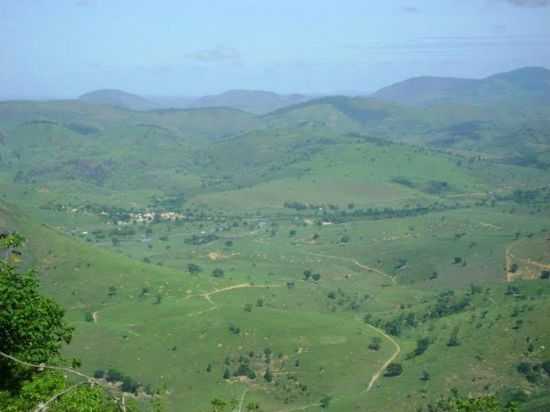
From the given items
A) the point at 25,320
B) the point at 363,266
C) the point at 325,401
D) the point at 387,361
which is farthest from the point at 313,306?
the point at 25,320

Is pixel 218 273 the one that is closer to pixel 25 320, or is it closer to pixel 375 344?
pixel 375 344

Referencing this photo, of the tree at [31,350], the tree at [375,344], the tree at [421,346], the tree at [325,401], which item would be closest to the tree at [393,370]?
the tree at [421,346]

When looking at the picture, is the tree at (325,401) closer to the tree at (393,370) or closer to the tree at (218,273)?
the tree at (393,370)

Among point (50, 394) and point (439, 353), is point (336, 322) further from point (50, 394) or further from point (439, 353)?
point (50, 394)

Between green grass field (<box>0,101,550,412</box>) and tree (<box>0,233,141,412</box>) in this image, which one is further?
green grass field (<box>0,101,550,412</box>)

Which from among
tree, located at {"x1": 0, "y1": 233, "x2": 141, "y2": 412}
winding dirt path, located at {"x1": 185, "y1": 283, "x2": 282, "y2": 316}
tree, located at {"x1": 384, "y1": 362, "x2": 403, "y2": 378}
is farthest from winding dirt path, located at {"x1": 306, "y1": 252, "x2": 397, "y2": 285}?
tree, located at {"x1": 0, "y1": 233, "x2": 141, "y2": 412}

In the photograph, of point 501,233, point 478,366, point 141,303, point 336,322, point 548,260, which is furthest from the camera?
point 501,233

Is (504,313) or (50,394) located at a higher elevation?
(50,394)

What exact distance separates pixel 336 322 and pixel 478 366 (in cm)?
2319

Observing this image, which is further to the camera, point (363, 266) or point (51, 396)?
point (363, 266)

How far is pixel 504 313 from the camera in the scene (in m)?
84.9

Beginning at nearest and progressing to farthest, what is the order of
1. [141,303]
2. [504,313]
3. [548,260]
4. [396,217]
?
1. [504,313]
2. [141,303]
3. [548,260]
4. [396,217]

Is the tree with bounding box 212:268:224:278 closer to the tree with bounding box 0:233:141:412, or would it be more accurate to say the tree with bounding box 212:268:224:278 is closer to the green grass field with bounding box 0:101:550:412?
the green grass field with bounding box 0:101:550:412

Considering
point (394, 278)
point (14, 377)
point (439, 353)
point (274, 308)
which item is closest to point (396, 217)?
point (394, 278)
